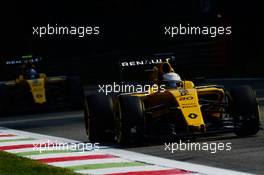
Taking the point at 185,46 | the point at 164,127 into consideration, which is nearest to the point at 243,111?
the point at 164,127

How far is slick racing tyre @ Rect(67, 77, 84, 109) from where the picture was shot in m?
21.8

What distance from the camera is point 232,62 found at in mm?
33188

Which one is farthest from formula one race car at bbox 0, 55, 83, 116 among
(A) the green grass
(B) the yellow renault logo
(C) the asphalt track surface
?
(A) the green grass

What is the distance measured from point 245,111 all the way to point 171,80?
1.55 meters

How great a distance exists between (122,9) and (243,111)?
2489 centimetres

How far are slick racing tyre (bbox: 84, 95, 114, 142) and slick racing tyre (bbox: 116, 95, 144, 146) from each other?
74cm

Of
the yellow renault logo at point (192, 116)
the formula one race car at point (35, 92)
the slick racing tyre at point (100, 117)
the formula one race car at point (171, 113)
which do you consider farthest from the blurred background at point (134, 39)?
the yellow renault logo at point (192, 116)

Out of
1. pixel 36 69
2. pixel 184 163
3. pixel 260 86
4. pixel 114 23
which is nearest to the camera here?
pixel 184 163

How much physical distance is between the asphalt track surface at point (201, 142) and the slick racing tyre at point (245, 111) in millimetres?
165

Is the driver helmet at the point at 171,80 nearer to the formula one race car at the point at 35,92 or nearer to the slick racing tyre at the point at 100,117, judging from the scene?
the slick racing tyre at the point at 100,117

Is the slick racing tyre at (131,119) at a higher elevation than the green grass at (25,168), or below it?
higher

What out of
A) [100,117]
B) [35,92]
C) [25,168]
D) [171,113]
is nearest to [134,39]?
[35,92]

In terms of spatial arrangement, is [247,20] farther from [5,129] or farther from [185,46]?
[5,129]

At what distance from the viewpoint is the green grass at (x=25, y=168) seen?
1031 cm
